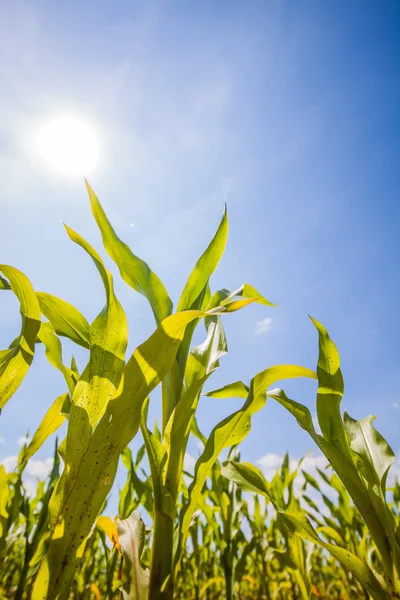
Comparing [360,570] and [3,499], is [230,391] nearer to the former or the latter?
[360,570]

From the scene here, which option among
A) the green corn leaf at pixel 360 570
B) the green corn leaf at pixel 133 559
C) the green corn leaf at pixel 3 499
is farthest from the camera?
the green corn leaf at pixel 3 499

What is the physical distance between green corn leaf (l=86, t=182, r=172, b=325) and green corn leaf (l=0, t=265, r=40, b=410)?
9.6 inches

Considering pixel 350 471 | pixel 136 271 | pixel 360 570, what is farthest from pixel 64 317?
pixel 360 570

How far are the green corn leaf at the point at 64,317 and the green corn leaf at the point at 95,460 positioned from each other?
271mm

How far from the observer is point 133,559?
0.75m

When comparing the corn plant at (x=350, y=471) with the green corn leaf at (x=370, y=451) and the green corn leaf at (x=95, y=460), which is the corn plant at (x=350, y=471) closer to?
the green corn leaf at (x=370, y=451)

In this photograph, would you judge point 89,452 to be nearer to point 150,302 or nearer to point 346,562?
point 150,302

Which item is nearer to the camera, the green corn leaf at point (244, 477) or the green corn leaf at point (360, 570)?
the green corn leaf at point (360, 570)

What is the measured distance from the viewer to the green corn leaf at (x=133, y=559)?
728 mm

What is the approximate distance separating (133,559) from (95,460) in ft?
0.89

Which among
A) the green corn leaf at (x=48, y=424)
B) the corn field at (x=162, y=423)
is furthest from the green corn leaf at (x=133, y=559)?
the green corn leaf at (x=48, y=424)

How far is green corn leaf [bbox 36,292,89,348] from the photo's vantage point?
0.91 metres

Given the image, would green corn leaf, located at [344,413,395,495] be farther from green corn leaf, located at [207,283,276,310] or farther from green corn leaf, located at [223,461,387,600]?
green corn leaf, located at [207,283,276,310]

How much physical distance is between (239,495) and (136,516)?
4.18 feet
